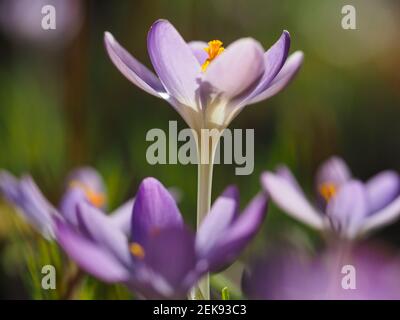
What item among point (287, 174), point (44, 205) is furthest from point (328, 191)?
point (44, 205)

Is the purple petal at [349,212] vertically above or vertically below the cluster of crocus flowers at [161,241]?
above

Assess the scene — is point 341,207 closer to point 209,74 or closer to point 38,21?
point 209,74

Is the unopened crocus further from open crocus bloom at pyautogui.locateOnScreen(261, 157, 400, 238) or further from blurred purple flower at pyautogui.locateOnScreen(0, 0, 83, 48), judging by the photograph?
blurred purple flower at pyautogui.locateOnScreen(0, 0, 83, 48)

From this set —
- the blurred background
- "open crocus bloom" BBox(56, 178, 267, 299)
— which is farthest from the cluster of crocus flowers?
the blurred background

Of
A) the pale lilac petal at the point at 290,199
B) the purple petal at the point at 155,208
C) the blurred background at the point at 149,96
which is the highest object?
the blurred background at the point at 149,96

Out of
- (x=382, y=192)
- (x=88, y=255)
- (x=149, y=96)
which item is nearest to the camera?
(x=88, y=255)

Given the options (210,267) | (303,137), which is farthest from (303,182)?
(210,267)

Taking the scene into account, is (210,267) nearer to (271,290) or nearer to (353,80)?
(271,290)

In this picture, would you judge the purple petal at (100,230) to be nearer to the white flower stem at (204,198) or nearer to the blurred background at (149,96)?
the white flower stem at (204,198)

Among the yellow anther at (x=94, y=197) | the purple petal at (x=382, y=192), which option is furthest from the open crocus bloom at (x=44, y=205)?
the purple petal at (x=382, y=192)
